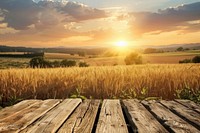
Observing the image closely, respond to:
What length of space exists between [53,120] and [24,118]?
26 cm

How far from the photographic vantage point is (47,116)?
2697mm

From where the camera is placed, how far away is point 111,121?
8.27 ft

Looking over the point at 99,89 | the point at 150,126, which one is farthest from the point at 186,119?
the point at 99,89

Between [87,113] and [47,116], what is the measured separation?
1.29 feet

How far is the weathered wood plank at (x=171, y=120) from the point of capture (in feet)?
7.46

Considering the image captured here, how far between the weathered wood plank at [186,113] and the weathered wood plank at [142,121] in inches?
11.3

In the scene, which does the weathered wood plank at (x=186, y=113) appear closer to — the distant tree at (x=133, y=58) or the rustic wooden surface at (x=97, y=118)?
the rustic wooden surface at (x=97, y=118)

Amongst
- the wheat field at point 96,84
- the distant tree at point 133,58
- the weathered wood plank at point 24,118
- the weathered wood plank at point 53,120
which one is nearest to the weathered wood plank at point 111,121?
the weathered wood plank at point 53,120

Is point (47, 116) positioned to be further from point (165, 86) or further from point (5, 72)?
point (5, 72)

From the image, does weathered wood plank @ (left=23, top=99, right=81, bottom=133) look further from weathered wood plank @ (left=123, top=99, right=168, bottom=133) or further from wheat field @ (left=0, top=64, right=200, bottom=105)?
wheat field @ (left=0, top=64, right=200, bottom=105)

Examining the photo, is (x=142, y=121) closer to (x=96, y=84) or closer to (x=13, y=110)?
(x=13, y=110)

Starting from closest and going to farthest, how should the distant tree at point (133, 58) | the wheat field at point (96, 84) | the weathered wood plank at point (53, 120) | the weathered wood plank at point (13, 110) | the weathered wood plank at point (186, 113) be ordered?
the weathered wood plank at point (53, 120), the weathered wood plank at point (186, 113), the weathered wood plank at point (13, 110), the wheat field at point (96, 84), the distant tree at point (133, 58)

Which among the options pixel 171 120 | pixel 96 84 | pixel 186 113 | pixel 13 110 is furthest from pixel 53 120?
pixel 96 84

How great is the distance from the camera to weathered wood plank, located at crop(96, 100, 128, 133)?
223cm
